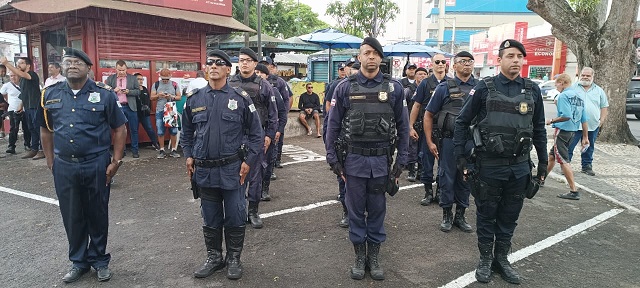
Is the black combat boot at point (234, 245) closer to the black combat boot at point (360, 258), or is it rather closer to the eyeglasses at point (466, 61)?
the black combat boot at point (360, 258)

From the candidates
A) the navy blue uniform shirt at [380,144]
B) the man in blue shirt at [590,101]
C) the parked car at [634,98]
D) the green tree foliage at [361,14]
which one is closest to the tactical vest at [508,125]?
the navy blue uniform shirt at [380,144]

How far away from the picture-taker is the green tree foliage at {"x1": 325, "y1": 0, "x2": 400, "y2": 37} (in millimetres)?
32969

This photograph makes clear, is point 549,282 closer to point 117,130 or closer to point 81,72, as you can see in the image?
point 117,130

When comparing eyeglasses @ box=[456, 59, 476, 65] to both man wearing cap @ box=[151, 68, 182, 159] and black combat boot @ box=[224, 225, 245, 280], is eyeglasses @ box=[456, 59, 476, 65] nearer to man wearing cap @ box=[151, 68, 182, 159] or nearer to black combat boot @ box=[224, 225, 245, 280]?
black combat boot @ box=[224, 225, 245, 280]

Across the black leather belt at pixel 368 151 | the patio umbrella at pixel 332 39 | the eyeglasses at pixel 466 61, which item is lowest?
the black leather belt at pixel 368 151

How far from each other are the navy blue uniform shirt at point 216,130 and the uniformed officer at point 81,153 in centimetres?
69

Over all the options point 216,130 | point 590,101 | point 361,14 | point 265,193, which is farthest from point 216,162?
point 361,14

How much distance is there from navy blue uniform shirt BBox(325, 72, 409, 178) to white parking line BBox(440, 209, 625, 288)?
1.15 meters

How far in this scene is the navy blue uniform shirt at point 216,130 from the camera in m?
3.76

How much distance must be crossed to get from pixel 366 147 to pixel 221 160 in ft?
4.17

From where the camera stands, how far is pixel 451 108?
5.23 metres

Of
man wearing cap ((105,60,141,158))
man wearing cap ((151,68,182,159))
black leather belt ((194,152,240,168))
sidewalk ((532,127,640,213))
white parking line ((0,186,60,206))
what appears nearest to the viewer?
Result: black leather belt ((194,152,240,168))

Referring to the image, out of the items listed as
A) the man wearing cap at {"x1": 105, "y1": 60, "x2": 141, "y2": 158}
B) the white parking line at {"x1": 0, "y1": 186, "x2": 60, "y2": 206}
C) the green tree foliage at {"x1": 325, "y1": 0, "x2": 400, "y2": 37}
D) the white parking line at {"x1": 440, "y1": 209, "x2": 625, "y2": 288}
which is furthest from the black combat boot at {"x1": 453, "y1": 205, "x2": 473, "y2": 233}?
the green tree foliage at {"x1": 325, "y1": 0, "x2": 400, "y2": 37}

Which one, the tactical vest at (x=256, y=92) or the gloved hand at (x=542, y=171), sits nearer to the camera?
the gloved hand at (x=542, y=171)
